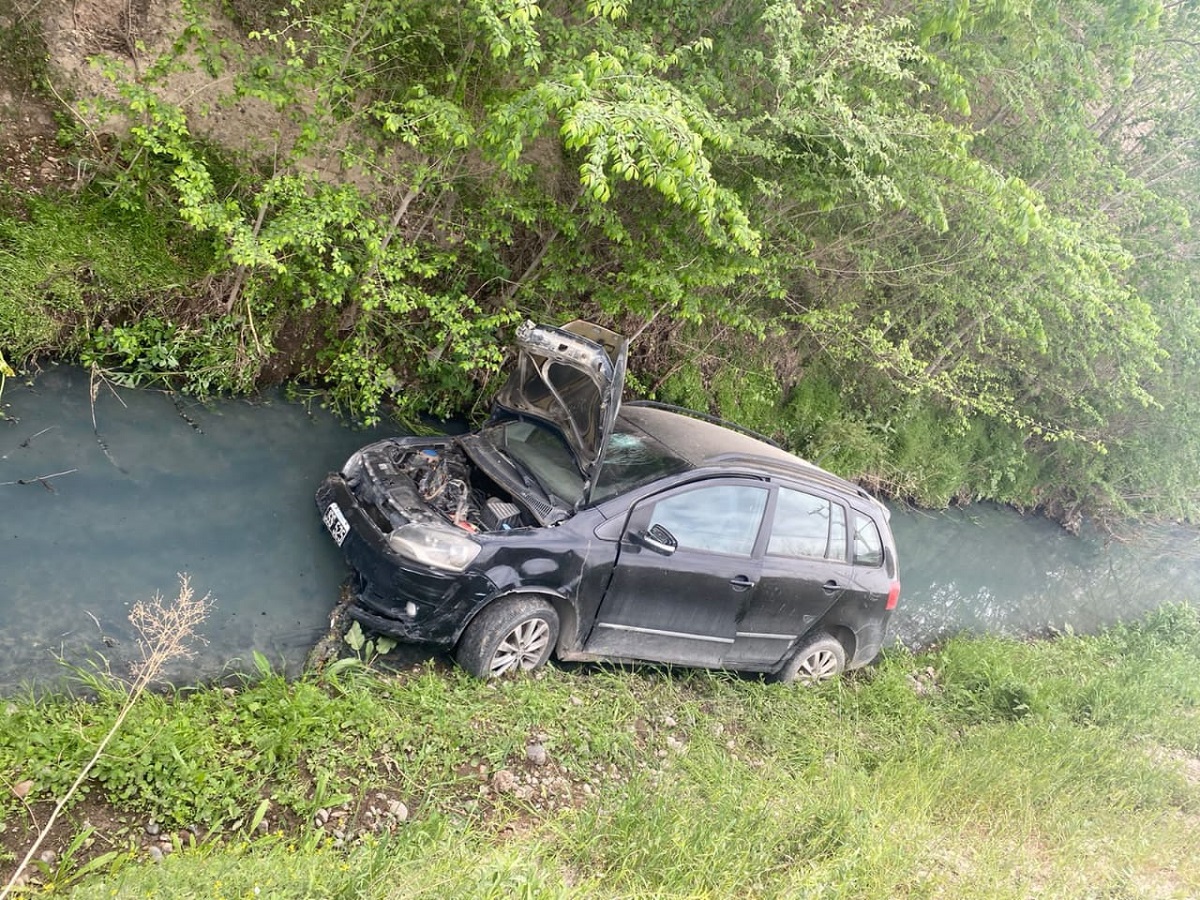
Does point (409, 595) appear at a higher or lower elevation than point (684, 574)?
lower

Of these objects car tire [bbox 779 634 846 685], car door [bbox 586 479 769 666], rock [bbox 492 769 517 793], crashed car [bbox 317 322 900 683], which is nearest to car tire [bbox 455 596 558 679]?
crashed car [bbox 317 322 900 683]

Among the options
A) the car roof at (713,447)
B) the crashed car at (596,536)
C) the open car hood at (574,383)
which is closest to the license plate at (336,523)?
the crashed car at (596,536)

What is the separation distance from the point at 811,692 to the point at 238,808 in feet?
13.5

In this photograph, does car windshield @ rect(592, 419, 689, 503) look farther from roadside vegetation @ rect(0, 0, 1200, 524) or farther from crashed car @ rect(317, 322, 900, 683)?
roadside vegetation @ rect(0, 0, 1200, 524)

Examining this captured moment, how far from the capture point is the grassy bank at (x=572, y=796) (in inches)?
115

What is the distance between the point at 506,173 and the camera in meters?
6.12

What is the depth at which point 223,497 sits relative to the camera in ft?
17.8

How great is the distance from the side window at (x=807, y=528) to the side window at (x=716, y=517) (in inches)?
7.7

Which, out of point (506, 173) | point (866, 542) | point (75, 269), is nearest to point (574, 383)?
point (506, 173)

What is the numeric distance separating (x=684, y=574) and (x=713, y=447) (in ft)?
3.15

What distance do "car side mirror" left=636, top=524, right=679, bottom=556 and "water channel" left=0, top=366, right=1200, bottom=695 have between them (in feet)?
7.05

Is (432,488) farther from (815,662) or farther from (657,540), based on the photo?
(815,662)

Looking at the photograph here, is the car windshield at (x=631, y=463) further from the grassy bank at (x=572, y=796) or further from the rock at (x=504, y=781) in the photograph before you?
the rock at (x=504, y=781)

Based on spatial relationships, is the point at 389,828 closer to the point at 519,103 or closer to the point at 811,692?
the point at 811,692
